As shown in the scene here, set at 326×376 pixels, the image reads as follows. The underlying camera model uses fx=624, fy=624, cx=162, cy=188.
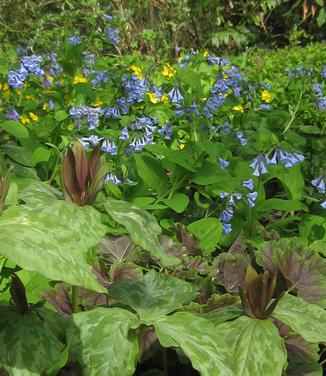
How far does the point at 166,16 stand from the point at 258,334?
6311 mm

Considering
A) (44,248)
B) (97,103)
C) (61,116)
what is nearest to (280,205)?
(61,116)

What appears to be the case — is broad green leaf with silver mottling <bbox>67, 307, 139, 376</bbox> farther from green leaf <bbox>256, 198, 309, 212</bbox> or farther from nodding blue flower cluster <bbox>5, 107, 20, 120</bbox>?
nodding blue flower cluster <bbox>5, 107, 20, 120</bbox>

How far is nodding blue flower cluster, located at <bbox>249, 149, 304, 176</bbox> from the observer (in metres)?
2.32

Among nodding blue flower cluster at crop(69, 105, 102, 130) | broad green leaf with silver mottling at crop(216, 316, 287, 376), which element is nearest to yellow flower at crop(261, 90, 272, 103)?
nodding blue flower cluster at crop(69, 105, 102, 130)

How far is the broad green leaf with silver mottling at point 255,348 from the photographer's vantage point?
1097mm

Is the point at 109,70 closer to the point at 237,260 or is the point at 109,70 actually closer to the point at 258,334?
the point at 237,260

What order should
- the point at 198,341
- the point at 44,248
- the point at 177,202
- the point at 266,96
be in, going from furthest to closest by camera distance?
the point at 266,96, the point at 177,202, the point at 198,341, the point at 44,248

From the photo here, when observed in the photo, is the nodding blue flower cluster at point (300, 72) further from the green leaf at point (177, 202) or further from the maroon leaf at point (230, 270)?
the maroon leaf at point (230, 270)

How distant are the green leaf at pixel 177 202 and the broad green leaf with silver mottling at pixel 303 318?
96 centimetres

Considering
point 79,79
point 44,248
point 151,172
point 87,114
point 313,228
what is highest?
point 79,79

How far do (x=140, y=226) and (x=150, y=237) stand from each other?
1.0 inches

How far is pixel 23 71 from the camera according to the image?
2713 mm

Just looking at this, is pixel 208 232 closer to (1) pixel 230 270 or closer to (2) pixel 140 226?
(1) pixel 230 270

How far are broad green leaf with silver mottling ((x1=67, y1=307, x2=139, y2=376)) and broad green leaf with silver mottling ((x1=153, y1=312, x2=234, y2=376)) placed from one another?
2.3 inches
